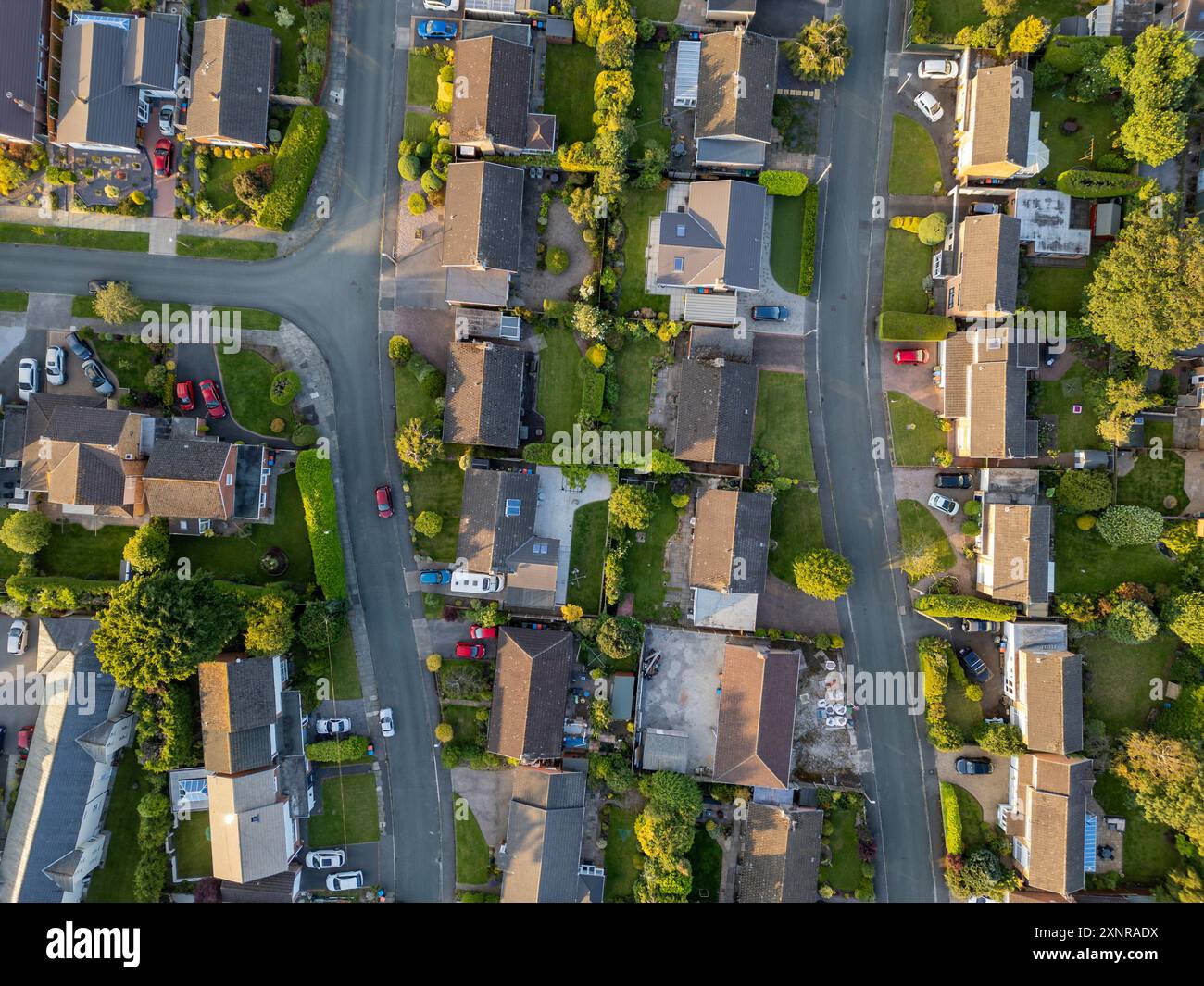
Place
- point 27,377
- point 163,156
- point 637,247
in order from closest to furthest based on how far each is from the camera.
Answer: point 27,377 < point 163,156 < point 637,247

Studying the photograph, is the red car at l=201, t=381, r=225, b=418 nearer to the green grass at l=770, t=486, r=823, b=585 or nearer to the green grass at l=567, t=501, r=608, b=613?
the green grass at l=567, t=501, r=608, b=613

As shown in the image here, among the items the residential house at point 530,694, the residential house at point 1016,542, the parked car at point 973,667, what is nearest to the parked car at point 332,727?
the residential house at point 530,694

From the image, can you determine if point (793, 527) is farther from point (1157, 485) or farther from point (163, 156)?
point (163, 156)

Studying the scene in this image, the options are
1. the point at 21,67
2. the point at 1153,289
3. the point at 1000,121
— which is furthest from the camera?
the point at 21,67

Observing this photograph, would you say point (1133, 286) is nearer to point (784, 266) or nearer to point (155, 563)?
point (784, 266)

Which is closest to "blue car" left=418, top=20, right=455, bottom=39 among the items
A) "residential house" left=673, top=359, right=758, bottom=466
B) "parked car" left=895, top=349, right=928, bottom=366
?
"residential house" left=673, top=359, right=758, bottom=466

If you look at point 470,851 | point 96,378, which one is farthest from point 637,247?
point 470,851
